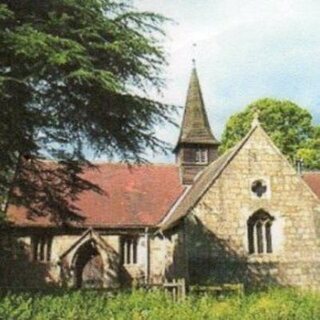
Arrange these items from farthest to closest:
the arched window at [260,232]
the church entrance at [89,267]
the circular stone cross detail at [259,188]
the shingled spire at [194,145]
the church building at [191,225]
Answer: the shingled spire at [194,145] < the church entrance at [89,267] < the circular stone cross detail at [259,188] < the arched window at [260,232] < the church building at [191,225]

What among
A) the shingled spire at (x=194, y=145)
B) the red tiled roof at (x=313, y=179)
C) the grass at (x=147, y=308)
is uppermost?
the shingled spire at (x=194, y=145)

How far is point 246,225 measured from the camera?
24.4 m

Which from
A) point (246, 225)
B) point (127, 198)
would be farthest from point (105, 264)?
point (246, 225)

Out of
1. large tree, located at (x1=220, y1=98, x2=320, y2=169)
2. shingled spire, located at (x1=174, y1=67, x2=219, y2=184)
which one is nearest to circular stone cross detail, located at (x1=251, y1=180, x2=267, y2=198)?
shingled spire, located at (x1=174, y1=67, x2=219, y2=184)

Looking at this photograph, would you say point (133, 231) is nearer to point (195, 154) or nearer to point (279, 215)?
point (195, 154)

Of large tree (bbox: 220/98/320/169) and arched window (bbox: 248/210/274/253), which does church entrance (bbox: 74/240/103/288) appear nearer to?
arched window (bbox: 248/210/274/253)

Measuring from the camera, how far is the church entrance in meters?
29.2

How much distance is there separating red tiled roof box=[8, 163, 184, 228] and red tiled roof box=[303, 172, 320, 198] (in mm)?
7674

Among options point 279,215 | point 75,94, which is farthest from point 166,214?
point 75,94

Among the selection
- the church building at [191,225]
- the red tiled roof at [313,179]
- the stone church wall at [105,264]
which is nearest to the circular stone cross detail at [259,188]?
the church building at [191,225]

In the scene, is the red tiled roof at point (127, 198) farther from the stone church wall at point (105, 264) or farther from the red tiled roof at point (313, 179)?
the red tiled roof at point (313, 179)

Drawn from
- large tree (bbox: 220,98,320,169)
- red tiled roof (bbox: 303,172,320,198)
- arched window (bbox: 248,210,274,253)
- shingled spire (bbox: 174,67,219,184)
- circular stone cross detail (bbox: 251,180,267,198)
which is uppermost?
large tree (bbox: 220,98,320,169)

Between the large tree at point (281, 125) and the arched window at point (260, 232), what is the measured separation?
61.1 feet

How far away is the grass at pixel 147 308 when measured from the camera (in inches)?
463
